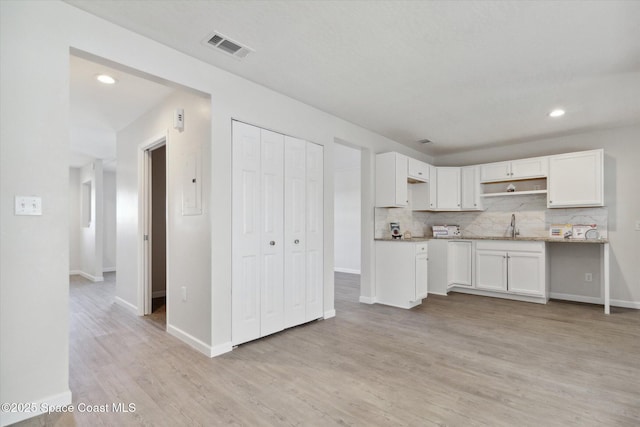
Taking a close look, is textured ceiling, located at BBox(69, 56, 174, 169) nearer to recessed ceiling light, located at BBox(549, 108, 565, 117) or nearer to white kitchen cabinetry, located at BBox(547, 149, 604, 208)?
recessed ceiling light, located at BBox(549, 108, 565, 117)

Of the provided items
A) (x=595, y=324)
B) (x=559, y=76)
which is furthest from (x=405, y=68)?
(x=595, y=324)

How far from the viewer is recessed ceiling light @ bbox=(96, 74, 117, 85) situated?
118 inches

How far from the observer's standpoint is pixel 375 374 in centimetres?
243

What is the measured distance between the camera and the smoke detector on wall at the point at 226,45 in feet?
7.68

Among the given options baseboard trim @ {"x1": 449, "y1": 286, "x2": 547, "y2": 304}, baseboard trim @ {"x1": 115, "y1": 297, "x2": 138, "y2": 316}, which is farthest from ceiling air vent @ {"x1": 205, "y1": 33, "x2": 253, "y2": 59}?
baseboard trim @ {"x1": 449, "y1": 286, "x2": 547, "y2": 304}

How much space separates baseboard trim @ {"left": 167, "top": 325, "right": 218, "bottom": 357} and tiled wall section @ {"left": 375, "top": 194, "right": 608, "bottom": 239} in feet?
9.12

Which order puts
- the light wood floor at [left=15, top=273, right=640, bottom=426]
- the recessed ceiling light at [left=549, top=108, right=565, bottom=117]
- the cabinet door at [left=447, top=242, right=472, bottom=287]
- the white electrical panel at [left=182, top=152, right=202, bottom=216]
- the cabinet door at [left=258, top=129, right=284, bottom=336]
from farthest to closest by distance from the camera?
the cabinet door at [left=447, top=242, right=472, bottom=287], the recessed ceiling light at [left=549, top=108, right=565, bottom=117], the cabinet door at [left=258, top=129, right=284, bottom=336], the white electrical panel at [left=182, top=152, right=202, bottom=216], the light wood floor at [left=15, top=273, right=640, bottom=426]

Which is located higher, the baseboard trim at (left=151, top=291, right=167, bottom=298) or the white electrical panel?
the white electrical panel

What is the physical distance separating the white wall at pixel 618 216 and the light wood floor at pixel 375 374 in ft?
2.57

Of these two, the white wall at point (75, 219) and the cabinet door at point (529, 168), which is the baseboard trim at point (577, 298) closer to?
the cabinet door at point (529, 168)

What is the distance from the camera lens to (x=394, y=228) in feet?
16.2

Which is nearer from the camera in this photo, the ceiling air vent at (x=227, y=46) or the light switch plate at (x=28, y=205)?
the light switch plate at (x=28, y=205)

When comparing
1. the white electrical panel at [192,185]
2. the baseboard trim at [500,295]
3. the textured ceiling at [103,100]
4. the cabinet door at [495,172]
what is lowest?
the baseboard trim at [500,295]

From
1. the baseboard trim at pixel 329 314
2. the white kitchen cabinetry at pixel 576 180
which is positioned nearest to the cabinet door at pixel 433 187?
the white kitchen cabinetry at pixel 576 180
